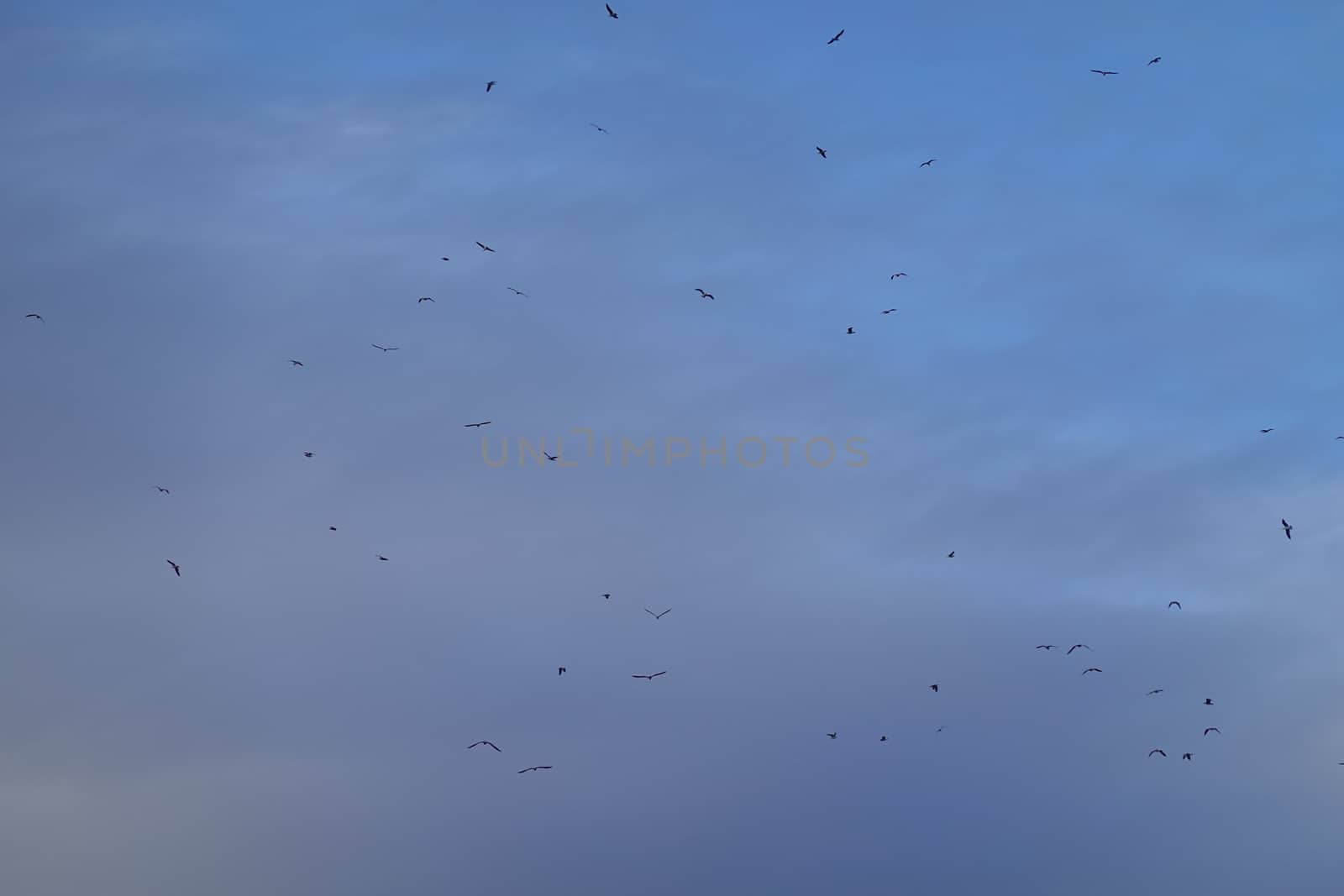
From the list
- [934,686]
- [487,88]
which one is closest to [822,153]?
[487,88]

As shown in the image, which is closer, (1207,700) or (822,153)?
(822,153)

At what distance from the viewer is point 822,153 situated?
78938 millimetres

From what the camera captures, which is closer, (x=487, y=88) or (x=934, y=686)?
(x=487, y=88)

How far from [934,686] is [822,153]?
182 ft

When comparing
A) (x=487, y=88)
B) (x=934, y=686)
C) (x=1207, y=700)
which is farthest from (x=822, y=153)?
(x=1207, y=700)

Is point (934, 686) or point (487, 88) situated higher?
point (487, 88)

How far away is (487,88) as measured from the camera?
248 ft

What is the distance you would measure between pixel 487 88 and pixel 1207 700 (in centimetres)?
8278

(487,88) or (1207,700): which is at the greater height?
(487,88)

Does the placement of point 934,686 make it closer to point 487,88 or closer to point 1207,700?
point 1207,700

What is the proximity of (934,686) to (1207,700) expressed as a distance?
24.5m

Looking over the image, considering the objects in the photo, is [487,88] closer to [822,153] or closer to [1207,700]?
[822,153]

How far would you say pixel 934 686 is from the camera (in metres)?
111

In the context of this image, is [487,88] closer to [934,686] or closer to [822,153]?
[822,153]
